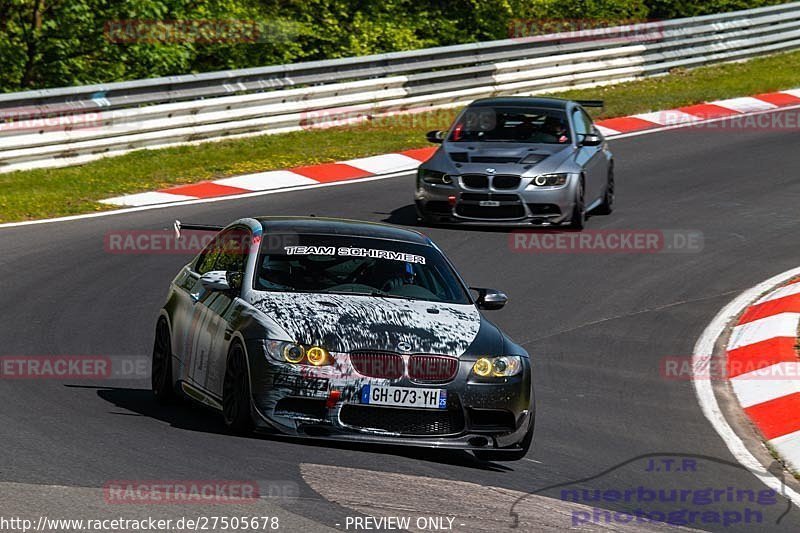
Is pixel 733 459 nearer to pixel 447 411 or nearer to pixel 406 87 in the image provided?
pixel 447 411

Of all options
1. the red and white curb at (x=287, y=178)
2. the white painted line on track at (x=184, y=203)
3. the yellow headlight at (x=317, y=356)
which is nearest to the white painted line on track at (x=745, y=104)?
the red and white curb at (x=287, y=178)

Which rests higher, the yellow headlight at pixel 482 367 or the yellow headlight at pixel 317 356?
the yellow headlight at pixel 317 356

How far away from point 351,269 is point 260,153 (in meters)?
12.2

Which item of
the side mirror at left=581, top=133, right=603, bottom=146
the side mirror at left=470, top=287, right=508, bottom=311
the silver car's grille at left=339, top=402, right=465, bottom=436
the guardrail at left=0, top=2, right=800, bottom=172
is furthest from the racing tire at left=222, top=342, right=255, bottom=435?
the guardrail at left=0, top=2, right=800, bottom=172

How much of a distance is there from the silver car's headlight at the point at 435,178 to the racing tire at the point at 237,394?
27.3 feet

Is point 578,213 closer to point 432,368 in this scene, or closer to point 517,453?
point 517,453

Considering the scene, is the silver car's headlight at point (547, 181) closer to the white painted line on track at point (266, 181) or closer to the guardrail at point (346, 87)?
the white painted line on track at point (266, 181)

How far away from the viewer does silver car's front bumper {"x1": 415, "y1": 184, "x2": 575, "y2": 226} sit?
16469mm

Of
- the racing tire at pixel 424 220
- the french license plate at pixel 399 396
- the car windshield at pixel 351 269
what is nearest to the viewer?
the french license plate at pixel 399 396

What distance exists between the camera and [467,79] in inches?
1025

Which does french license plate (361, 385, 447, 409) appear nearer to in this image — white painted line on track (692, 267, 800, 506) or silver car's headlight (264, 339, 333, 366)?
silver car's headlight (264, 339, 333, 366)

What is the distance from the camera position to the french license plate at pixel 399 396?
8102mm

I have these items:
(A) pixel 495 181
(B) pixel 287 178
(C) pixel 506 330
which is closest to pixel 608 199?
(A) pixel 495 181

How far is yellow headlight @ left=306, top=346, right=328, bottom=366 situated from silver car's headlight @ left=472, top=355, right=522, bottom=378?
0.87m
